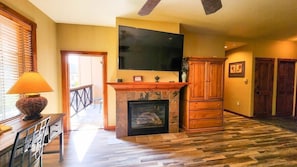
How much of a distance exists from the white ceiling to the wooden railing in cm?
306

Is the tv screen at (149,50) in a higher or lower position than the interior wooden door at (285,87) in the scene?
higher

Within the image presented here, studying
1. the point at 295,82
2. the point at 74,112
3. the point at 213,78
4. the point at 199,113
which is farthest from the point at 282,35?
the point at 74,112

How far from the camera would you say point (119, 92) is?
3.38 meters

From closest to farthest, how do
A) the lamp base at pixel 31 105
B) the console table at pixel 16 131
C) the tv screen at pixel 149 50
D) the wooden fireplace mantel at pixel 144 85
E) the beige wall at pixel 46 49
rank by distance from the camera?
the console table at pixel 16 131
the lamp base at pixel 31 105
the beige wall at pixel 46 49
the tv screen at pixel 149 50
the wooden fireplace mantel at pixel 144 85

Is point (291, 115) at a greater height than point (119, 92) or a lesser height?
lesser

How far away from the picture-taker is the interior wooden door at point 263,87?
201 inches

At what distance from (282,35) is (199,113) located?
345 centimetres

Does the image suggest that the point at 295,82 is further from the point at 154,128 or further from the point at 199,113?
the point at 154,128

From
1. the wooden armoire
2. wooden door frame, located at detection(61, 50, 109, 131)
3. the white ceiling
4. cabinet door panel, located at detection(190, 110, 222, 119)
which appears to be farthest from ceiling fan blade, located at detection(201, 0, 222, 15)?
wooden door frame, located at detection(61, 50, 109, 131)

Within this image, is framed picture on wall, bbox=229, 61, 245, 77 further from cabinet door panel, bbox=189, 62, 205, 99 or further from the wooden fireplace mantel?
the wooden fireplace mantel

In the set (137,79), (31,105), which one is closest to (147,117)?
(137,79)

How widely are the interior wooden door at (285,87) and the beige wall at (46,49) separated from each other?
6.52 metres

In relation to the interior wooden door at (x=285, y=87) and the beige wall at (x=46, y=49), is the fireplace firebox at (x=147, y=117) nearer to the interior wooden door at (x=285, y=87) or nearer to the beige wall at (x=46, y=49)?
the beige wall at (x=46, y=49)

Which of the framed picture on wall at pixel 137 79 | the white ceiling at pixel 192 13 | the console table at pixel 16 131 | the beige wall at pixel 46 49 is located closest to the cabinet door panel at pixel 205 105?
the framed picture on wall at pixel 137 79
